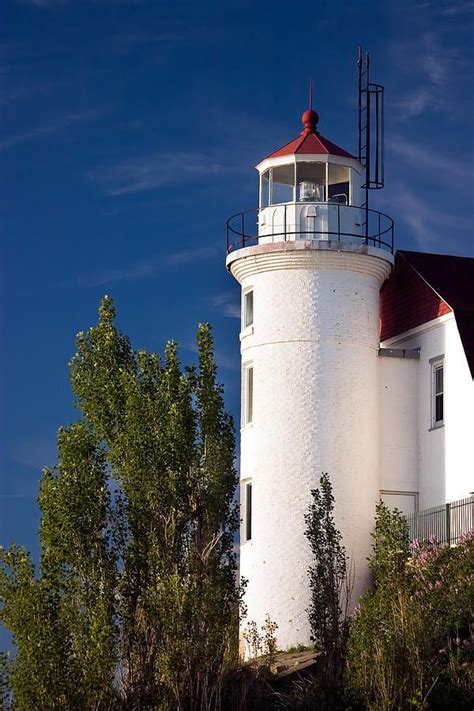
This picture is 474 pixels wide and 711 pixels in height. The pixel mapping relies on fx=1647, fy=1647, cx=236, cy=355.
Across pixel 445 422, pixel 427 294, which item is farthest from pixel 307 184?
pixel 445 422

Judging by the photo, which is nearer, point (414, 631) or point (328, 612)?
point (414, 631)

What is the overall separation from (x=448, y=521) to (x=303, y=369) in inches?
195

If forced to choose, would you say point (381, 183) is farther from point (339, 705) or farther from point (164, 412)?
point (339, 705)

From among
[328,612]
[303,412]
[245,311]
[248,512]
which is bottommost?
[328,612]

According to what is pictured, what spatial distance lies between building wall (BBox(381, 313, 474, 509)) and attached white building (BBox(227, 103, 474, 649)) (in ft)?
0.12

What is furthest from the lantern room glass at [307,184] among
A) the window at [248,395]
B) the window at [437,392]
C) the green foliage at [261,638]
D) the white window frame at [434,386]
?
the green foliage at [261,638]

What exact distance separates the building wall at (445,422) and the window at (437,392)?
0.33 feet

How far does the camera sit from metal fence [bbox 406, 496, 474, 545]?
3591 centimetres

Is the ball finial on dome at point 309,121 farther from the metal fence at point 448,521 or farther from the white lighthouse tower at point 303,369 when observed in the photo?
the metal fence at point 448,521

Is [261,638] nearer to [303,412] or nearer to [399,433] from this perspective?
→ [303,412]

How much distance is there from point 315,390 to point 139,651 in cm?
917

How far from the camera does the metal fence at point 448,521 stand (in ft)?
118

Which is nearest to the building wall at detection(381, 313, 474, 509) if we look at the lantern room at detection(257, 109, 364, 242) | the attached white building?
the attached white building

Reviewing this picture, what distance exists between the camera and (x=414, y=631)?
2925 centimetres
